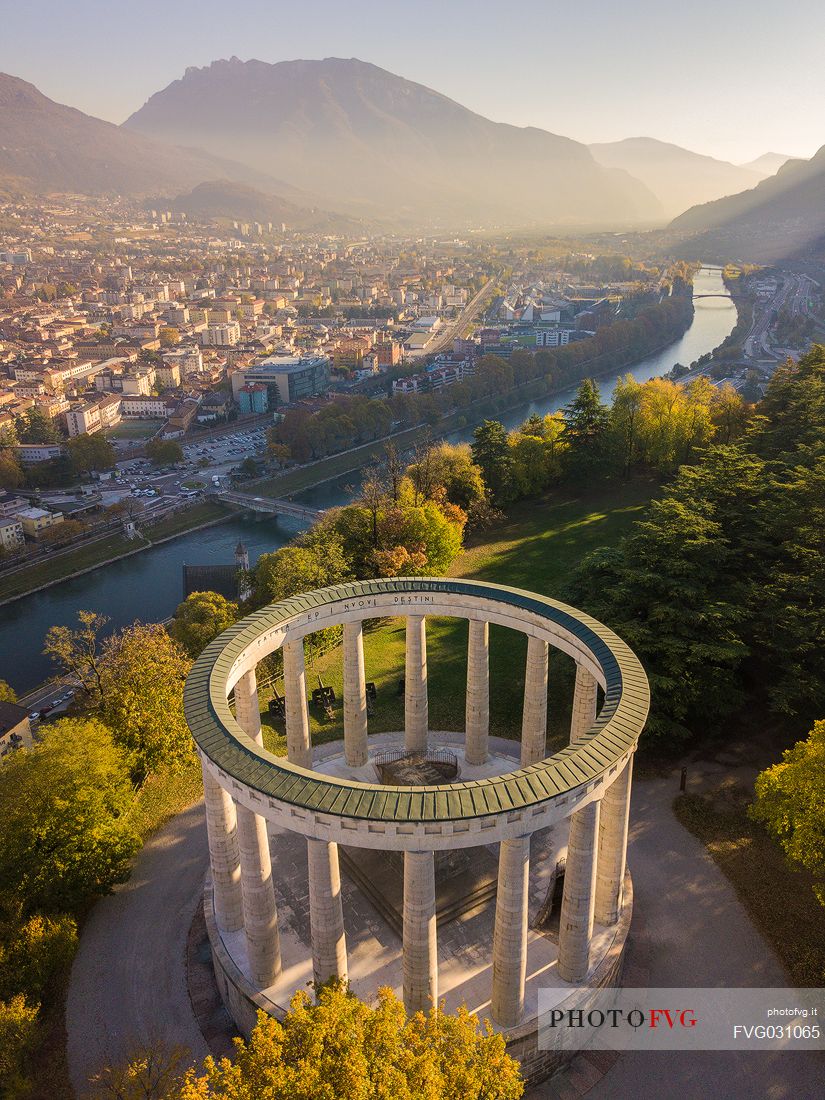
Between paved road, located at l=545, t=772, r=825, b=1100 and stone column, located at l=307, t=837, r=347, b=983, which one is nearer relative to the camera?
stone column, located at l=307, t=837, r=347, b=983

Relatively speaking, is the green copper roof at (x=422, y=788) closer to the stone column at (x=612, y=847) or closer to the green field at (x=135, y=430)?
the stone column at (x=612, y=847)

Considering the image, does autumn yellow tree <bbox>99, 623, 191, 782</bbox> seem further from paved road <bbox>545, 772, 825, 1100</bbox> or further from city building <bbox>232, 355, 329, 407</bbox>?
city building <bbox>232, 355, 329, 407</bbox>

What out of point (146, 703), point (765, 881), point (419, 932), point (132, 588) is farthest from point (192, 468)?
point (419, 932)

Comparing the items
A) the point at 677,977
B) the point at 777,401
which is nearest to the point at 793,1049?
the point at 677,977

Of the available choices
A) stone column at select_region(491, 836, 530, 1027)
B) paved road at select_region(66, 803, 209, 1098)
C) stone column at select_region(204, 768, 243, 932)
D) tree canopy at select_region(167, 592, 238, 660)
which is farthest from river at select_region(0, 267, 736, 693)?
stone column at select_region(491, 836, 530, 1027)

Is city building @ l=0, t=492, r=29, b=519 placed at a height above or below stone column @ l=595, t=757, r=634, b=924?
below

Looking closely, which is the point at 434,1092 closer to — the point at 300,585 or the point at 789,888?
the point at 789,888

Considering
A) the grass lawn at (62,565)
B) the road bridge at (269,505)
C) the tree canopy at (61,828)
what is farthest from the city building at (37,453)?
the tree canopy at (61,828)
